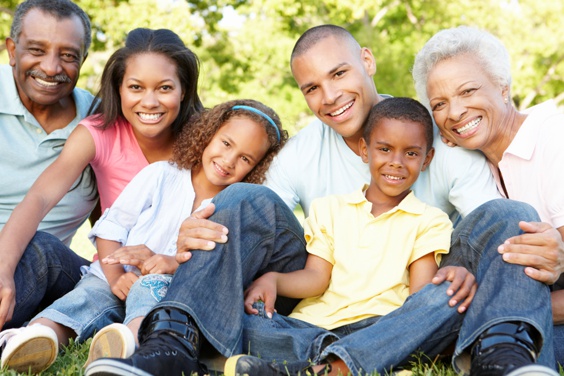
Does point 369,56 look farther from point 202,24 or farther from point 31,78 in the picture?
point 202,24

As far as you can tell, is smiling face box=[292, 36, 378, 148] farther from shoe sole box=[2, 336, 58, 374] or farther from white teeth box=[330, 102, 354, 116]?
shoe sole box=[2, 336, 58, 374]

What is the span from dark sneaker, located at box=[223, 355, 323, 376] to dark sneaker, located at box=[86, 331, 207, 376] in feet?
0.50

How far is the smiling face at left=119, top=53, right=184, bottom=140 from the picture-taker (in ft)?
12.8

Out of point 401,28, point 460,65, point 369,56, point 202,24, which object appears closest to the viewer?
point 460,65

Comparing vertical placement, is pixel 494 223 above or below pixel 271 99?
above

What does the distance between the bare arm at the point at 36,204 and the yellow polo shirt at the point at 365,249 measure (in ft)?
4.46

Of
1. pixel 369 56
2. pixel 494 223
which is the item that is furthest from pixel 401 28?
pixel 494 223

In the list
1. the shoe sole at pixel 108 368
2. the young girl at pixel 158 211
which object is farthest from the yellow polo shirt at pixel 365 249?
the shoe sole at pixel 108 368

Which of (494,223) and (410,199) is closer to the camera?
(494,223)

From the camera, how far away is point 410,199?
340 cm

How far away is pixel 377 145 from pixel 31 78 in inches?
84.4

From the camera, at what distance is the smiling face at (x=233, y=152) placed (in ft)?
12.4

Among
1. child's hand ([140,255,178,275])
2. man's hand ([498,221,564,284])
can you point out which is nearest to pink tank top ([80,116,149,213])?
child's hand ([140,255,178,275])

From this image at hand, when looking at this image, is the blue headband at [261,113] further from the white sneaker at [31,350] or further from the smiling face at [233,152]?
the white sneaker at [31,350]
